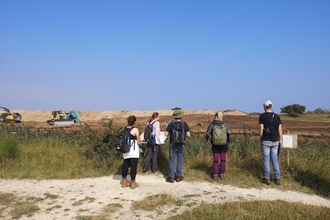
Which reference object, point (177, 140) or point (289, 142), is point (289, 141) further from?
point (177, 140)

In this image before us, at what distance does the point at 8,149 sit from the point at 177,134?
6.30 meters

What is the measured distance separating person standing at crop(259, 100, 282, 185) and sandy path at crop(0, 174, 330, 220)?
0.54m

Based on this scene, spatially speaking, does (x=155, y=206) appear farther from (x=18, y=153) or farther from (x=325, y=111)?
(x=325, y=111)

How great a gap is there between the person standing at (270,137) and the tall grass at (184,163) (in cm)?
37

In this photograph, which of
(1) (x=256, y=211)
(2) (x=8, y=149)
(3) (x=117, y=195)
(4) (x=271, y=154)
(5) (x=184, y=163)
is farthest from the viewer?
(2) (x=8, y=149)

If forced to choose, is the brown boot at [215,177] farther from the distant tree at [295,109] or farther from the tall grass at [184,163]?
the distant tree at [295,109]

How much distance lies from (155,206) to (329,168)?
5.00 meters

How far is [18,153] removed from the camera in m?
10.7

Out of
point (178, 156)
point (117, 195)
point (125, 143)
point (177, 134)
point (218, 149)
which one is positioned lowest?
point (117, 195)

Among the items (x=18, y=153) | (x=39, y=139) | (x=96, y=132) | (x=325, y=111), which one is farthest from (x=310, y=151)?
(x=325, y=111)

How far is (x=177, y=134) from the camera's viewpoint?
769cm

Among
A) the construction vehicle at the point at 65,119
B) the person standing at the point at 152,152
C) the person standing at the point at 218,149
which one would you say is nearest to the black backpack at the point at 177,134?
the person standing at the point at 218,149

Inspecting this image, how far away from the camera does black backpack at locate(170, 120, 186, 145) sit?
7.68 metres

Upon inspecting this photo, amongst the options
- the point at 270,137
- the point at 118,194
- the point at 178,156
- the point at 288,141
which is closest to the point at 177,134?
the point at 178,156
